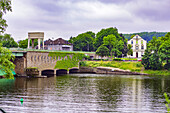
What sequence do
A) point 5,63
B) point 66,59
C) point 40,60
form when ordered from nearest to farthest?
point 5,63 → point 40,60 → point 66,59

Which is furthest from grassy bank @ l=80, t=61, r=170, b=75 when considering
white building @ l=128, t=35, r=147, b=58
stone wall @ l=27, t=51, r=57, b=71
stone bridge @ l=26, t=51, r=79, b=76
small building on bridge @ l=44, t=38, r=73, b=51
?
white building @ l=128, t=35, r=147, b=58

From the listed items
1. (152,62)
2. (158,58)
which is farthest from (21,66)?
(158,58)

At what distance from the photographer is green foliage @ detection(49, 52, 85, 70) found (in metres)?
104

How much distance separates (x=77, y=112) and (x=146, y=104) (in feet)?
40.7

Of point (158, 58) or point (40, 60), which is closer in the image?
point (40, 60)

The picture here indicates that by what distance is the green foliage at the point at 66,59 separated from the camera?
104 metres

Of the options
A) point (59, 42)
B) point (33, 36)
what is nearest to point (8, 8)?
point (33, 36)

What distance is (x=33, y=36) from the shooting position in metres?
102

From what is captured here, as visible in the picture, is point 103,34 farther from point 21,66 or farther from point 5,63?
point 5,63

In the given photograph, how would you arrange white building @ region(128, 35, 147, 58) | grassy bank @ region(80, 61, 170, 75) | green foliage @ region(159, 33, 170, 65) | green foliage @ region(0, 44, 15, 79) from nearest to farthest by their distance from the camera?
green foliage @ region(0, 44, 15, 79), grassy bank @ region(80, 61, 170, 75), green foliage @ region(159, 33, 170, 65), white building @ region(128, 35, 147, 58)

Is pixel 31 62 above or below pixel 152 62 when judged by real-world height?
above

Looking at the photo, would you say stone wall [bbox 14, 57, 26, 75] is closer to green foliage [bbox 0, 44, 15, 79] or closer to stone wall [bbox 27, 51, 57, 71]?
stone wall [bbox 27, 51, 57, 71]

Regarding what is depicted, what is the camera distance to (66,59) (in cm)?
10888

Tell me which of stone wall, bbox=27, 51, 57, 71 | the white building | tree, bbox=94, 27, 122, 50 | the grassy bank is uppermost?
tree, bbox=94, 27, 122, 50
